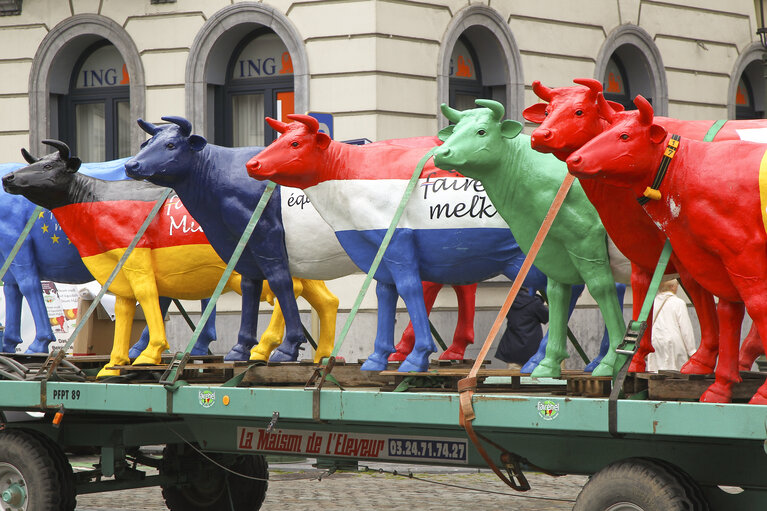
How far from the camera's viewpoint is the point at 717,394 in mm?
5879

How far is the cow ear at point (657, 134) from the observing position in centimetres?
593

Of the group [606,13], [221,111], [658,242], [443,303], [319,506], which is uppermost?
[606,13]

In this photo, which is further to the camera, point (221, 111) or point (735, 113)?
point (735, 113)

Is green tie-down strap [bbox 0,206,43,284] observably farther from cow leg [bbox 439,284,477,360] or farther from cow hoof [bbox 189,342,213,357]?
cow leg [bbox 439,284,477,360]

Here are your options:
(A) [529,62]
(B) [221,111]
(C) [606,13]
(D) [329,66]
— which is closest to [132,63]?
(B) [221,111]

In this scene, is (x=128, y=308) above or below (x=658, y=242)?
below

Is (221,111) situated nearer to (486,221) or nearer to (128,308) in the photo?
(128,308)

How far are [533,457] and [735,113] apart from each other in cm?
1404

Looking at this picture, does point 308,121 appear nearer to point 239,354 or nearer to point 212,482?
point 239,354

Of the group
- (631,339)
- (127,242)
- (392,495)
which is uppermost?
(127,242)

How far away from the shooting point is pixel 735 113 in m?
19.4

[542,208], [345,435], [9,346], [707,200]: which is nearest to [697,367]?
[707,200]

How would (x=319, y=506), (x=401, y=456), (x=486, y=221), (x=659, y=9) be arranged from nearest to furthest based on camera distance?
(x=401, y=456) → (x=486, y=221) → (x=319, y=506) → (x=659, y=9)

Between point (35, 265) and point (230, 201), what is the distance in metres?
2.19
